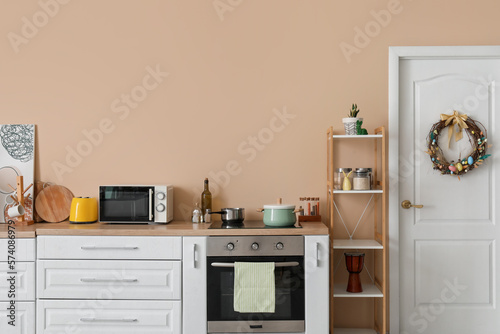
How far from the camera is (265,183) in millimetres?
3432

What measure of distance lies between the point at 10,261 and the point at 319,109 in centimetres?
221

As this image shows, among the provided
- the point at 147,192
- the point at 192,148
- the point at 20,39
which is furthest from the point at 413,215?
the point at 20,39

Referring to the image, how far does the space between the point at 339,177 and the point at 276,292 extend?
2.91 ft

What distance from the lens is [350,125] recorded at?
3178 millimetres

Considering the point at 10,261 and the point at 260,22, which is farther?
the point at 260,22

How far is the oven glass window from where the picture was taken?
293 centimetres

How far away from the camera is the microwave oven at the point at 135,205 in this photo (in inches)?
126

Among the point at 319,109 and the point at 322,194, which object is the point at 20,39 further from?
the point at 322,194

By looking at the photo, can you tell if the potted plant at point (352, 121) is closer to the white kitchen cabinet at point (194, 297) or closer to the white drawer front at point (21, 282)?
the white kitchen cabinet at point (194, 297)

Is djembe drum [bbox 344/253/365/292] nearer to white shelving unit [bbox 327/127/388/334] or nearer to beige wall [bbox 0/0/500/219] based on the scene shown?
white shelving unit [bbox 327/127/388/334]

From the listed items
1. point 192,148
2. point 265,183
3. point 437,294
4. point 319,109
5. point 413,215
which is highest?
point 319,109

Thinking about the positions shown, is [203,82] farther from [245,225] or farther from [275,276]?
[275,276]

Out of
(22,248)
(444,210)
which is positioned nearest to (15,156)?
(22,248)

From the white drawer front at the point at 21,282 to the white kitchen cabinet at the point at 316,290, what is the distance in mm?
1661
